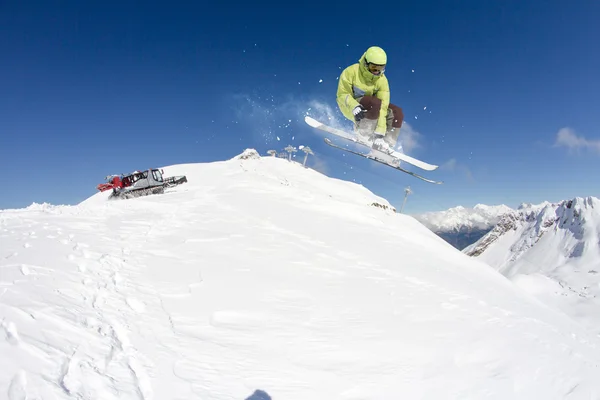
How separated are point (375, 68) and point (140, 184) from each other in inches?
689

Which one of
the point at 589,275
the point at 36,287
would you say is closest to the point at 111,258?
the point at 36,287

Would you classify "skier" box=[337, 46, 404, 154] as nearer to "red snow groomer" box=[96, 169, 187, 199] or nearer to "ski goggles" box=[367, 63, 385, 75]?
"ski goggles" box=[367, 63, 385, 75]

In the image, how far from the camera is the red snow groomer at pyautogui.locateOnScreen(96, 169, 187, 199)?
68.8 feet

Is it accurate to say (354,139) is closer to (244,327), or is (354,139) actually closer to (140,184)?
(244,327)

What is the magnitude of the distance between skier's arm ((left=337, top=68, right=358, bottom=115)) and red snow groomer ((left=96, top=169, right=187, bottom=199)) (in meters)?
15.7

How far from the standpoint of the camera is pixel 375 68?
27.1 ft

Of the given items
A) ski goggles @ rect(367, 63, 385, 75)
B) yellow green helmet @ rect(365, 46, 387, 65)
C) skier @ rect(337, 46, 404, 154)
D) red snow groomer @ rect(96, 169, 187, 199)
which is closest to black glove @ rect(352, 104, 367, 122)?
skier @ rect(337, 46, 404, 154)

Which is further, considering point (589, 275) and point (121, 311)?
point (589, 275)

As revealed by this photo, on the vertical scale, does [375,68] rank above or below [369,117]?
above

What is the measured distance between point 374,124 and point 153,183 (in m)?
16.4

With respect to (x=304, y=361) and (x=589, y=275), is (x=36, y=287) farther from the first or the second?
(x=589, y=275)

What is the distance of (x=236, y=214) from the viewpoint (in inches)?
489

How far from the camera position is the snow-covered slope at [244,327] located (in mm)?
3146

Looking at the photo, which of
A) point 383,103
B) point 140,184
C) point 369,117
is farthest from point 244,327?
point 140,184
